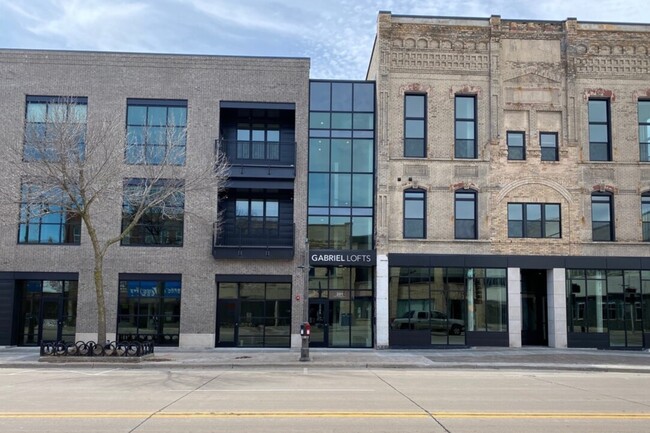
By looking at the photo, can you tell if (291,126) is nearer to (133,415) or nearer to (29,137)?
(29,137)

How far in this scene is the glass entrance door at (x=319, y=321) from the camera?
26.8m

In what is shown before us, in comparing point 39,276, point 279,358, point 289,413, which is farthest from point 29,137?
point 289,413

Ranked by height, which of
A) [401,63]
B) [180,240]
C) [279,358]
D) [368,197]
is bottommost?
[279,358]

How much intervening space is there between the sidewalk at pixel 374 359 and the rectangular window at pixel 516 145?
8267 mm

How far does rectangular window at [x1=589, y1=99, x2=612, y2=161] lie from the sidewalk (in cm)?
848

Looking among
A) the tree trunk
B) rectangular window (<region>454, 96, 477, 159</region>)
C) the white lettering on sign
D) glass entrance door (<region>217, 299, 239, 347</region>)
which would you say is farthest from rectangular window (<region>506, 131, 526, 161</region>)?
the tree trunk

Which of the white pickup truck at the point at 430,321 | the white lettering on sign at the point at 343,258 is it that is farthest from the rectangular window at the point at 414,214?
the white pickup truck at the point at 430,321

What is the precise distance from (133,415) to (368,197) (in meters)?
18.4

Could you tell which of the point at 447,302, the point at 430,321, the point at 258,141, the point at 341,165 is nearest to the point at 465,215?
the point at 447,302

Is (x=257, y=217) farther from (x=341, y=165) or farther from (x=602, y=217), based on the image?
(x=602, y=217)

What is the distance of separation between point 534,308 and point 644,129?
30.5 ft

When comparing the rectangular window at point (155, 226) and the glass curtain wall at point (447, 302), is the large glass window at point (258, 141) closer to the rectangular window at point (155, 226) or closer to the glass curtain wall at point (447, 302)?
the rectangular window at point (155, 226)

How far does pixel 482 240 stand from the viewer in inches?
1049

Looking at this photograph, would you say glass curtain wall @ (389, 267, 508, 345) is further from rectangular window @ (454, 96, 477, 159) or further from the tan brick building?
rectangular window @ (454, 96, 477, 159)
